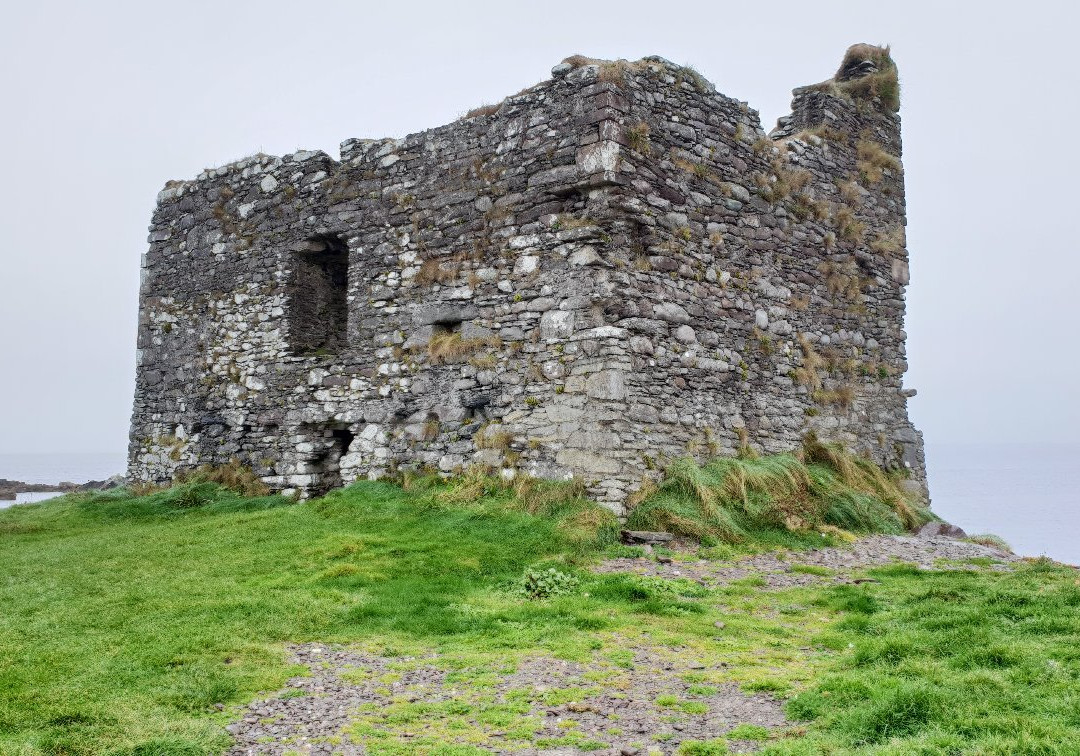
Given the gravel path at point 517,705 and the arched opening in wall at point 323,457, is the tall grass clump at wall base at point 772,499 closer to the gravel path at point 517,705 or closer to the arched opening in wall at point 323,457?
the gravel path at point 517,705

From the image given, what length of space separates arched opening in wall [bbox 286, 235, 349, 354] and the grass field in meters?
3.58

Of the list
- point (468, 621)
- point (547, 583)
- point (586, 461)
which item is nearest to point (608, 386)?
point (586, 461)

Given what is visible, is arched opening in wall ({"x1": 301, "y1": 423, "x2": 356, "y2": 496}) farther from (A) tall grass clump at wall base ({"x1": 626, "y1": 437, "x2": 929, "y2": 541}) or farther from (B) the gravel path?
(B) the gravel path

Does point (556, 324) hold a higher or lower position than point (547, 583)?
higher

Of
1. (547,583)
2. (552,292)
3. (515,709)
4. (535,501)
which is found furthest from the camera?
(552,292)

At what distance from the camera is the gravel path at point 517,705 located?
4715 millimetres

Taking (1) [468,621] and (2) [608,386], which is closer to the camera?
(1) [468,621]

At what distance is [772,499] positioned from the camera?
10945 millimetres

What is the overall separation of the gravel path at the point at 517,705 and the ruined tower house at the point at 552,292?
4.46 m

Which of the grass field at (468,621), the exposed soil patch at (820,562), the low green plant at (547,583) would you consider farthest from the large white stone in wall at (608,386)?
the low green plant at (547,583)

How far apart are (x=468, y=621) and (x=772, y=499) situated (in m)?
5.23

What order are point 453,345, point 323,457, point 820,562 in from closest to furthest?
1. point 820,562
2. point 453,345
3. point 323,457

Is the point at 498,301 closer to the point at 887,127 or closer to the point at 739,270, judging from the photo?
the point at 739,270

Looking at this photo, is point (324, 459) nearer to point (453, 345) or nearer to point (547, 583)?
point (453, 345)
